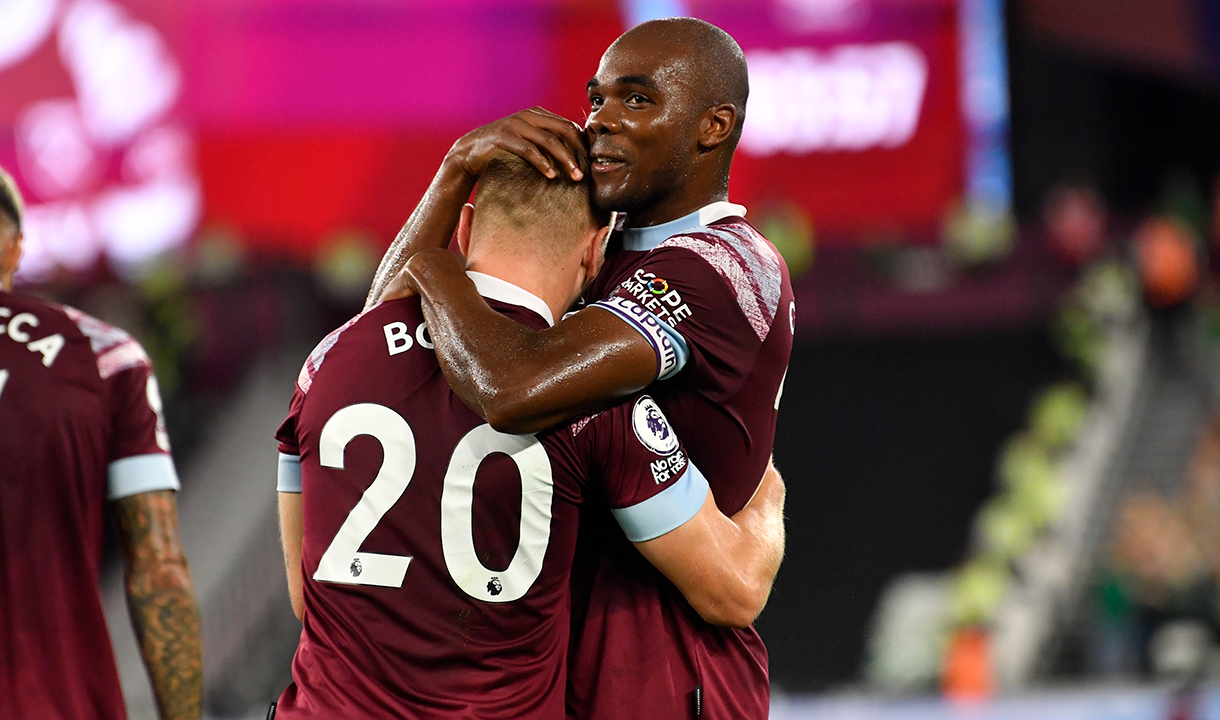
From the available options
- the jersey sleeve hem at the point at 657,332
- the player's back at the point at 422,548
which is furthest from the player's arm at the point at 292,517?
the jersey sleeve hem at the point at 657,332

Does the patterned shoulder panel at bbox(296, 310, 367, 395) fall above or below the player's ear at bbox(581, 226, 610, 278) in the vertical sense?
below

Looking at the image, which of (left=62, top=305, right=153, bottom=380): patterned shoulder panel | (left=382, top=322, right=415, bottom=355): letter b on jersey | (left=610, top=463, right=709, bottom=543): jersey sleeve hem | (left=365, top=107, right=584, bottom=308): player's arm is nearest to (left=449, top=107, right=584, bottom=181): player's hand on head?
(left=365, top=107, right=584, bottom=308): player's arm

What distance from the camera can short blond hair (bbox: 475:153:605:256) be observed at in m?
2.88

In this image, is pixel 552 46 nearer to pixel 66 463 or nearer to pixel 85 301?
pixel 85 301

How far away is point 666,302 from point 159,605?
1600mm

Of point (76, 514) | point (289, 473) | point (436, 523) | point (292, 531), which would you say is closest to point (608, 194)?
point (436, 523)

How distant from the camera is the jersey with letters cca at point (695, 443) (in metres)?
2.95

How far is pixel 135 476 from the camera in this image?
3484 mm

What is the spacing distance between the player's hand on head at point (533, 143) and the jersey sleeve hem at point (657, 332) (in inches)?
11.6

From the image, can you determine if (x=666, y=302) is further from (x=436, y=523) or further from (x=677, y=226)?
(x=436, y=523)

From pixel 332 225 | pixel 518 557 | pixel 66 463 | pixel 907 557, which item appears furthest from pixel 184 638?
pixel 332 225

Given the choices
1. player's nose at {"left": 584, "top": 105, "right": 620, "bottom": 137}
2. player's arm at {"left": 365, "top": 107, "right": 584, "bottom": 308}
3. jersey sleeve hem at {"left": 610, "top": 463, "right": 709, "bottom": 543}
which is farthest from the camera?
player's nose at {"left": 584, "top": 105, "right": 620, "bottom": 137}

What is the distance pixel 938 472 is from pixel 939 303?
1.97 metres

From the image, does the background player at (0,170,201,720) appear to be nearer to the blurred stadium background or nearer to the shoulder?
the shoulder
